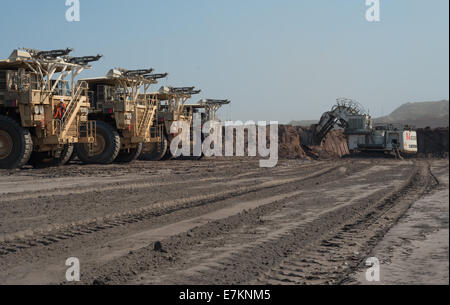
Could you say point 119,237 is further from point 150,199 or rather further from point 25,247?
point 150,199

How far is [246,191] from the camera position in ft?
36.9

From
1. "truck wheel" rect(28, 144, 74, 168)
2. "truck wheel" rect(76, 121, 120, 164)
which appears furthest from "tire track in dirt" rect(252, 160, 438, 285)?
"truck wheel" rect(76, 121, 120, 164)

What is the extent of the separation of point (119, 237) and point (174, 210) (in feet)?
7.46

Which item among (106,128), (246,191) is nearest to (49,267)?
(246,191)

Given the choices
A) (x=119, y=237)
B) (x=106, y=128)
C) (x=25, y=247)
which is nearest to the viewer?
(x=25, y=247)

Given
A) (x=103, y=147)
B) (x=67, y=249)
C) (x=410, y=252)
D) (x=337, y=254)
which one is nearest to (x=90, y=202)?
(x=67, y=249)

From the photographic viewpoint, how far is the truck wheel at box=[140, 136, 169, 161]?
24586 millimetres

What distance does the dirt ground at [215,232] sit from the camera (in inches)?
164

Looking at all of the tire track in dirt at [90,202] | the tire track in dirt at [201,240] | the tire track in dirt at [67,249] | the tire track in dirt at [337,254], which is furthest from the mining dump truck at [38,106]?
the tire track in dirt at [337,254]

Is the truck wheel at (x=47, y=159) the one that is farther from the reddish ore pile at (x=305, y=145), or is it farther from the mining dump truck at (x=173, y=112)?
the reddish ore pile at (x=305, y=145)

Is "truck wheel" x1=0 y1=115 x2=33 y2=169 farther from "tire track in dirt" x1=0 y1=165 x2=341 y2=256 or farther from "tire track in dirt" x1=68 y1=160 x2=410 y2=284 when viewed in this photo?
"tire track in dirt" x1=68 y1=160 x2=410 y2=284

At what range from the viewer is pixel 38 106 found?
51.0 ft

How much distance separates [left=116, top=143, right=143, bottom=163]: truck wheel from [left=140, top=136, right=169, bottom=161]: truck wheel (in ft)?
10.1

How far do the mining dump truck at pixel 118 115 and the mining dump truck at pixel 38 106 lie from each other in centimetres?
210
